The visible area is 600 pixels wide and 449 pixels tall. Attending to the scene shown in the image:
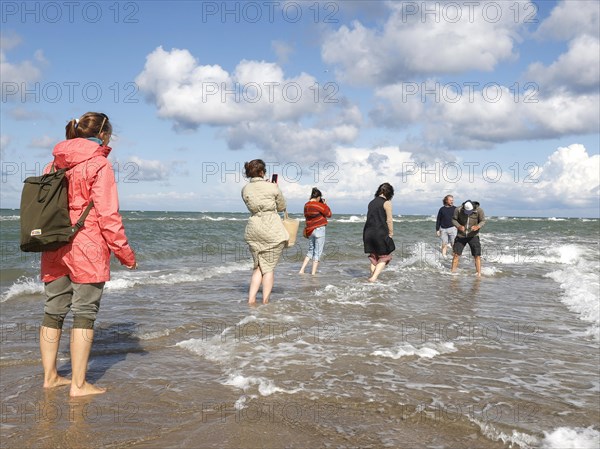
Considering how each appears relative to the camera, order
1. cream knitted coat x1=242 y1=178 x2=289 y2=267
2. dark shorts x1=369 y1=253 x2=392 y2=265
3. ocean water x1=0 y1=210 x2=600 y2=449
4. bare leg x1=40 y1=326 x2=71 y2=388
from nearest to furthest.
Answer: ocean water x1=0 y1=210 x2=600 y2=449 → bare leg x1=40 y1=326 x2=71 y2=388 → cream knitted coat x1=242 y1=178 x2=289 y2=267 → dark shorts x1=369 y1=253 x2=392 y2=265

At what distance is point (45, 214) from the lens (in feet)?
10.4

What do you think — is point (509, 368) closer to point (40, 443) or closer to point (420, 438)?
point (420, 438)

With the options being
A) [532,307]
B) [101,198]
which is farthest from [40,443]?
[532,307]

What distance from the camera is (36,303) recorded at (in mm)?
7609

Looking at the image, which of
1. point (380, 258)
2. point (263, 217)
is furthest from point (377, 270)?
point (263, 217)

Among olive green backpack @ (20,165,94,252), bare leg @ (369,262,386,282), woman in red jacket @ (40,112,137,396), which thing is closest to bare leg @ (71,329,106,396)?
woman in red jacket @ (40,112,137,396)

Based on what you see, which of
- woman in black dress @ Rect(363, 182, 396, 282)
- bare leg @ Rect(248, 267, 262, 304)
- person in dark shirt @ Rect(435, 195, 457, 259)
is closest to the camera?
bare leg @ Rect(248, 267, 262, 304)

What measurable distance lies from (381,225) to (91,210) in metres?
6.64

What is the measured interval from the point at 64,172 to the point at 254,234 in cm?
386

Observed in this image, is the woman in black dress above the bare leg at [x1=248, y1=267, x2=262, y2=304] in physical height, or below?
above

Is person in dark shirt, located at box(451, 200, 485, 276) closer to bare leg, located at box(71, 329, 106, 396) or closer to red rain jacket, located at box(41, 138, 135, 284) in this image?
red rain jacket, located at box(41, 138, 135, 284)

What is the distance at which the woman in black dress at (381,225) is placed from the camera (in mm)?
9164

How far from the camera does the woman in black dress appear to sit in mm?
9164

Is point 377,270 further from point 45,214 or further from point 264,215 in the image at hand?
point 45,214
